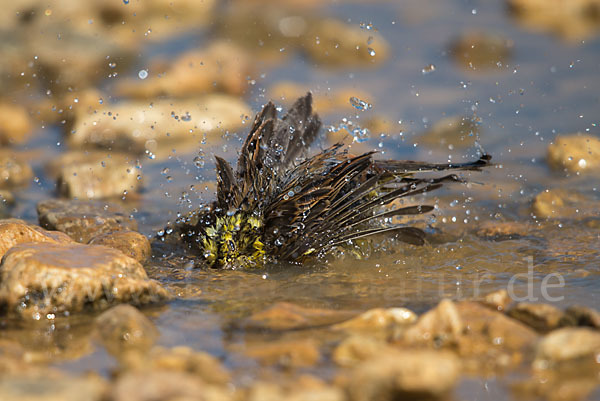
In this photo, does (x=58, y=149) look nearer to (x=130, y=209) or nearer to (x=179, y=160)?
(x=179, y=160)

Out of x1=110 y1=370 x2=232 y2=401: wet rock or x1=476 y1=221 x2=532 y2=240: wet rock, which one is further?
x1=476 y1=221 x2=532 y2=240: wet rock

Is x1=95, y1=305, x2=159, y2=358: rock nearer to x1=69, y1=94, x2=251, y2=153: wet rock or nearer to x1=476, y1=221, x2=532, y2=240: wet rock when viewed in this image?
x1=476, y1=221, x2=532, y2=240: wet rock

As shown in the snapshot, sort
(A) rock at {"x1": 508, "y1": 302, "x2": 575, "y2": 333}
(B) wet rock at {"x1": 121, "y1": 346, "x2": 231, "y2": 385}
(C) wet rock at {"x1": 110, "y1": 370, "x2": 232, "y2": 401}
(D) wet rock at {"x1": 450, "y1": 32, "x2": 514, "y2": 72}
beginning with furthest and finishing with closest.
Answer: (D) wet rock at {"x1": 450, "y1": 32, "x2": 514, "y2": 72} → (A) rock at {"x1": 508, "y1": 302, "x2": 575, "y2": 333} → (B) wet rock at {"x1": 121, "y1": 346, "x2": 231, "y2": 385} → (C) wet rock at {"x1": 110, "y1": 370, "x2": 232, "y2": 401}

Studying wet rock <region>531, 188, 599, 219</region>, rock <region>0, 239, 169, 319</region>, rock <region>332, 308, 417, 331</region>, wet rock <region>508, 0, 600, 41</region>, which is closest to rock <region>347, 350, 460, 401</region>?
rock <region>332, 308, 417, 331</region>

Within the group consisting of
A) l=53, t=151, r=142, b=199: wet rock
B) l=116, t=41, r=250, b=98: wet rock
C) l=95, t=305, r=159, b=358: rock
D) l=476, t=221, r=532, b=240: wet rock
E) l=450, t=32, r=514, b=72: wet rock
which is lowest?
l=95, t=305, r=159, b=358: rock

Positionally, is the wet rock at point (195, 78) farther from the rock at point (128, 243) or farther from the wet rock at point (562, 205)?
the wet rock at point (562, 205)

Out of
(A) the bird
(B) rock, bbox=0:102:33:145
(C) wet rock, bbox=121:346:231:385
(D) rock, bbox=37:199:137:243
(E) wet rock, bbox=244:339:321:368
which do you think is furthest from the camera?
(B) rock, bbox=0:102:33:145

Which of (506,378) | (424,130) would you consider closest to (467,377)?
(506,378)

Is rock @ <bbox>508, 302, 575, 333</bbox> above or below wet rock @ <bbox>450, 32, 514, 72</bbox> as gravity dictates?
below
